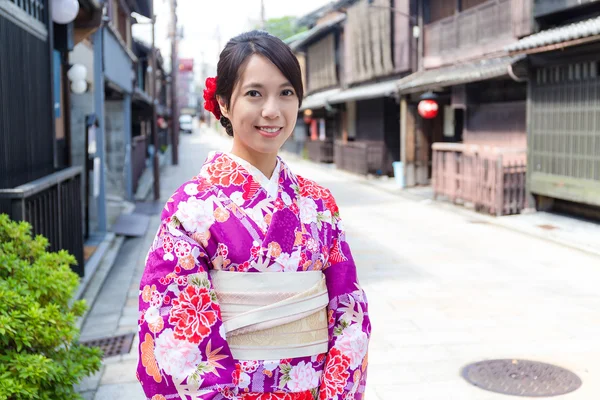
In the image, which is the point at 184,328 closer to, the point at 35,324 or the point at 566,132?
the point at 35,324

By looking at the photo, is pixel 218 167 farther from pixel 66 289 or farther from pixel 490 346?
pixel 490 346

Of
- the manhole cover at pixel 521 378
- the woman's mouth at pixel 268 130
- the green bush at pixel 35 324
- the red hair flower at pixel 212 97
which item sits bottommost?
the manhole cover at pixel 521 378

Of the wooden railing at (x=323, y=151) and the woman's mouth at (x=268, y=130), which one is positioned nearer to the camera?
→ the woman's mouth at (x=268, y=130)

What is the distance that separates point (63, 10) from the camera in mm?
8117

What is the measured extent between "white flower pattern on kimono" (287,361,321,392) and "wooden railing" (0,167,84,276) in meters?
3.85

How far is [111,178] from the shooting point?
58.4 ft

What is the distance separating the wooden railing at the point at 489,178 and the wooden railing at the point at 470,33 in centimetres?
254

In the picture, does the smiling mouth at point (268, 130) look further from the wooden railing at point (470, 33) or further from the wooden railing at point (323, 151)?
the wooden railing at point (323, 151)

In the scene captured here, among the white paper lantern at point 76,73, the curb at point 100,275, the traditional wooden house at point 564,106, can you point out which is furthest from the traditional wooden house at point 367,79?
the curb at point 100,275

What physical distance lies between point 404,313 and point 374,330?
675mm

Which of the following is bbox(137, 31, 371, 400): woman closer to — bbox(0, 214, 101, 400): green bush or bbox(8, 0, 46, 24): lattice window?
bbox(0, 214, 101, 400): green bush

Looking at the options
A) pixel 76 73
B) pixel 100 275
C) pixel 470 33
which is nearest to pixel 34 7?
pixel 76 73

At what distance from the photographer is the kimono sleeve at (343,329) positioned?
2.23m

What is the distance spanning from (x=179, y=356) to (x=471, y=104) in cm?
1592
